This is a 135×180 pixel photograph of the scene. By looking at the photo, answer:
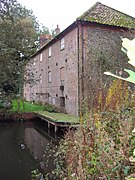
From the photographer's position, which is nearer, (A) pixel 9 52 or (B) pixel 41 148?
(B) pixel 41 148

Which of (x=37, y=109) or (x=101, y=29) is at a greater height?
(x=101, y=29)

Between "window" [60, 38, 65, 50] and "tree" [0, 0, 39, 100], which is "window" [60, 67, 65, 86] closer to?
"window" [60, 38, 65, 50]

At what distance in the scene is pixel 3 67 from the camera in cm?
1319

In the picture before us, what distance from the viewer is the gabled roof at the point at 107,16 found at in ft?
47.8

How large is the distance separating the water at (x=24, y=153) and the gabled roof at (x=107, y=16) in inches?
301

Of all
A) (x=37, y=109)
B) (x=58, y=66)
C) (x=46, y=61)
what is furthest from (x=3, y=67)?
(x=46, y=61)

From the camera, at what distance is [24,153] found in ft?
30.1

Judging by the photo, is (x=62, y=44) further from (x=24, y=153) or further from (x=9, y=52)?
(x=24, y=153)

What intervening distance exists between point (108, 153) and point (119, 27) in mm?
12710

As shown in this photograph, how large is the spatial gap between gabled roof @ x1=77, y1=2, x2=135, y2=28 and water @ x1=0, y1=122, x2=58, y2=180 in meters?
7.65

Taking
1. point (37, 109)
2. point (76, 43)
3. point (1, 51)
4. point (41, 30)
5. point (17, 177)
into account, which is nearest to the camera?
point (17, 177)

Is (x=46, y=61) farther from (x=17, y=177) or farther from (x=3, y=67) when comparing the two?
(x=17, y=177)

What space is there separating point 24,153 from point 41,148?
99cm

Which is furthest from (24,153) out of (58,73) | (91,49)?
(58,73)
